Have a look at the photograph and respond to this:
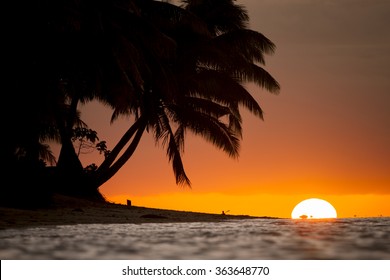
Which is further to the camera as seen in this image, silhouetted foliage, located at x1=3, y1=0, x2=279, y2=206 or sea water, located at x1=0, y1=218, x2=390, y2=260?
silhouetted foliage, located at x1=3, y1=0, x2=279, y2=206

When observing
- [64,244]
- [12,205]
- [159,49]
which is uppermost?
[159,49]

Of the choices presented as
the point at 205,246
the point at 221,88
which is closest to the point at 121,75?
the point at 221,88

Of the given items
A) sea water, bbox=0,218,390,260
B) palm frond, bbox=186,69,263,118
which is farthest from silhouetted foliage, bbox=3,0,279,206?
sea water, bbox=0,218,390,260

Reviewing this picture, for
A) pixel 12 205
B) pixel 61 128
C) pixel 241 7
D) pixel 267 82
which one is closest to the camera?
pixel 12 205

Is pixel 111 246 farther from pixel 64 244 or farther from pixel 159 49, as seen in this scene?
pixel 159 49

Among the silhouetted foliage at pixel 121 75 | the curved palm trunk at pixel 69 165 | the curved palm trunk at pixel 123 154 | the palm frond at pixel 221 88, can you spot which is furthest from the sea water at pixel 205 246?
the curved palm trunk at pixel 123 154

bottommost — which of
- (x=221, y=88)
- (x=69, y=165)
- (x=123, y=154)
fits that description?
(x=69, y=165)

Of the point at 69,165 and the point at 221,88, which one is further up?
the point at 221,88

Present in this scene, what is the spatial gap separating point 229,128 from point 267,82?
7.78ft

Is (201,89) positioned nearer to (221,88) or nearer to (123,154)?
(221,88)

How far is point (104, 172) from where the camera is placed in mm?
24078

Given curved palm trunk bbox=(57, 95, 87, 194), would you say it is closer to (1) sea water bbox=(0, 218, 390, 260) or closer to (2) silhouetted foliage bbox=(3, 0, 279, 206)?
(2) silhouetted foliage bbox=(3, 0, 279, 206)

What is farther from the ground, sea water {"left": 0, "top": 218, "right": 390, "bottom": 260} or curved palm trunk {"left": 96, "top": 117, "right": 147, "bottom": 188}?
curved palm trunk {"left": 96, "top": 117, "right": 147, "bottom": 188}

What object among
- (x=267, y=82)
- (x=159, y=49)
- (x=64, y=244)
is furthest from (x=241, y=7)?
(x=64, y=244)
